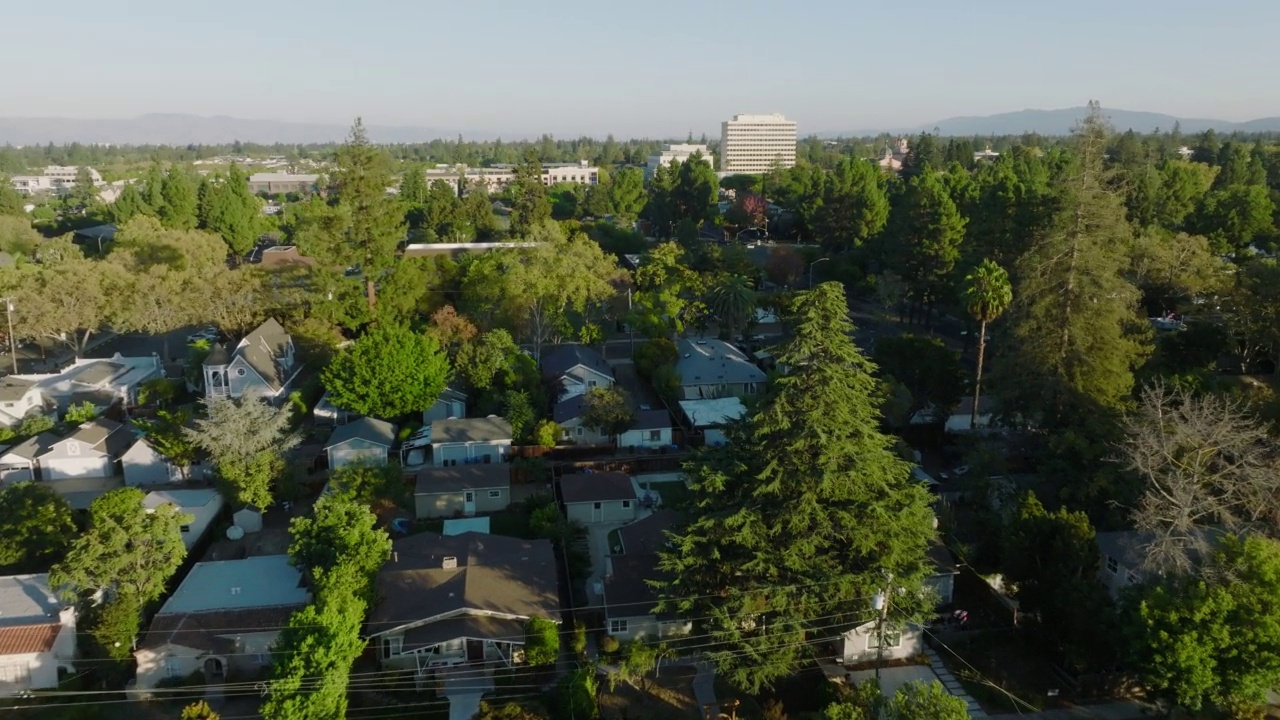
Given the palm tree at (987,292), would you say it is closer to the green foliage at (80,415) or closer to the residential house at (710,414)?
the residential house at (710,414)

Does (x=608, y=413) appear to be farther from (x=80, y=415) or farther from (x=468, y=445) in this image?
(x=80, y=415)

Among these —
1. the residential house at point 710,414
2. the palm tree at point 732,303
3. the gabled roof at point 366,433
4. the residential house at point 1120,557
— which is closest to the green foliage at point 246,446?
the gabled roof at point 366,433

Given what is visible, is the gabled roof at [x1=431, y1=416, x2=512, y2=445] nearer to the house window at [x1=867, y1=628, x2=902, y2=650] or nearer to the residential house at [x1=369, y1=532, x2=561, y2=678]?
the residential house at [x1=369, y1=532, x2=561, y2=678]

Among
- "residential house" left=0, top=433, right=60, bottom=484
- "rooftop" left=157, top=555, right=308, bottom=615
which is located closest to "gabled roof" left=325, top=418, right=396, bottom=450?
"rooftop" left=157, top=555, right=308, bottom=615

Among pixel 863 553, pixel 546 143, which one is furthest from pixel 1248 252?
pixel 546 143

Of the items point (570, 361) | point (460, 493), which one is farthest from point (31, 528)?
point (570, 361)

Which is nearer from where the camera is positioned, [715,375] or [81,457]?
[81,457]

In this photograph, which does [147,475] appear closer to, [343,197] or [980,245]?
[343,197]
